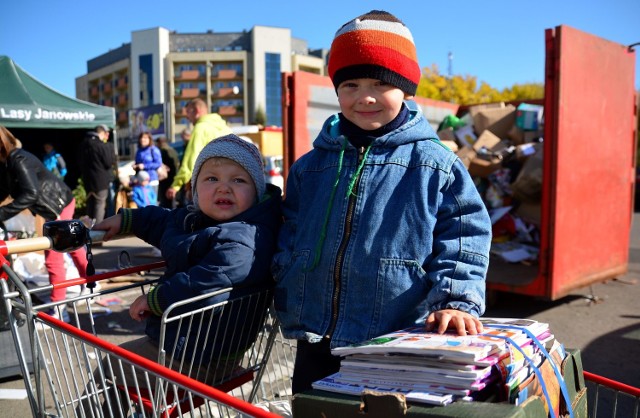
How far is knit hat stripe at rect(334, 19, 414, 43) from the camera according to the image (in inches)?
76.2

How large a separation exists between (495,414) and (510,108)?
263 inches

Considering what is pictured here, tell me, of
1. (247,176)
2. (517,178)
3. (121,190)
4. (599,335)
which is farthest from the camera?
(121,190)

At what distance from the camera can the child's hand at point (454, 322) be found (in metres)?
1.60

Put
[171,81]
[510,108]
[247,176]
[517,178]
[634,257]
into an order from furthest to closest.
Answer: [171,81], [634,257], [510,108], [517,178], [247,176]

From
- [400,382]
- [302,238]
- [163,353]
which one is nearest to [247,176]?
[302,238]

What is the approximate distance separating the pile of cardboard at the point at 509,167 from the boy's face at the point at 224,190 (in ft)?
15.2

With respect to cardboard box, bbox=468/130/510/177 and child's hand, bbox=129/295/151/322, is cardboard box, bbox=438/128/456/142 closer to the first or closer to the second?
cardboard box, bbox=468/130/510/177

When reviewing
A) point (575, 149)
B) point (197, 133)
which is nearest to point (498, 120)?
point (575, 149)

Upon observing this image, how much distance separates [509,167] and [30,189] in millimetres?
5194

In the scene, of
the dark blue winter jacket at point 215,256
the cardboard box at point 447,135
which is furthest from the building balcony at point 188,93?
the dark blue winter jacket at point 215,256

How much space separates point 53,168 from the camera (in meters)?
11.0

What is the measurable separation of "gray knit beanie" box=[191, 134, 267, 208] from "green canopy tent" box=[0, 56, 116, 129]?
894 cm

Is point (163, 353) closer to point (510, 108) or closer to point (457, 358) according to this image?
point (457, 358)

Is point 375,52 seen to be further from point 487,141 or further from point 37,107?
point 37,107
